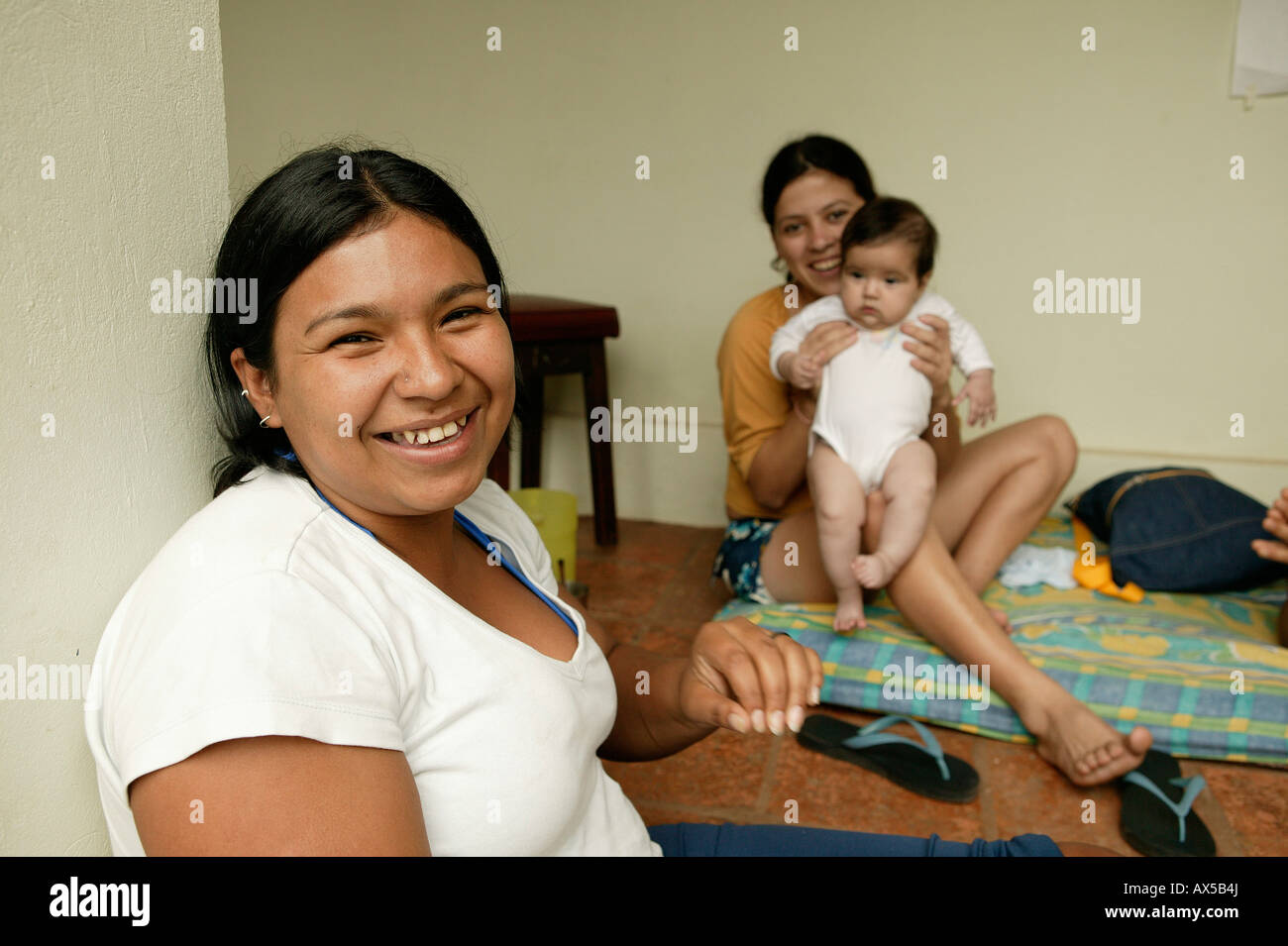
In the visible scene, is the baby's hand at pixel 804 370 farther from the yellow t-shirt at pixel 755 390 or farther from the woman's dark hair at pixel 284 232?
the woman's dark hair at pixel 284 232

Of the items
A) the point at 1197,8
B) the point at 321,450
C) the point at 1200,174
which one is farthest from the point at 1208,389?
the point at 321,450

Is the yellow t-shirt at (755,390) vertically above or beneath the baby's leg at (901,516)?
above

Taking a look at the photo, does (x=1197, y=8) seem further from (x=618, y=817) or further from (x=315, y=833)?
(x=315, y=833)

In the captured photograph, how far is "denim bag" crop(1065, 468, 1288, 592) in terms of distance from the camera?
2588 mm

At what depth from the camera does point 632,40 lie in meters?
3.47

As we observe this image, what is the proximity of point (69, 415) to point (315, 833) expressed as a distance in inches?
14.8

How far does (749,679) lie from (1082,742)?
3.90 ft

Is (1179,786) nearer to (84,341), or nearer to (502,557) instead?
(502,557)

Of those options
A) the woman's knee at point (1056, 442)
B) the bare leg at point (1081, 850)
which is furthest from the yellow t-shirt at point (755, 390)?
the bare leg at point (1081, 850)

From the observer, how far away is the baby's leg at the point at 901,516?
2098 mm

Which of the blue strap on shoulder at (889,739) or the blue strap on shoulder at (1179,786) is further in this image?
the blue strap on shoulder at (889,739)

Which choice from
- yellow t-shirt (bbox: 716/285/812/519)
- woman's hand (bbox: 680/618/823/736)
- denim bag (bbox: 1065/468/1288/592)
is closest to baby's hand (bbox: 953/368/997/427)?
yellow t-shirt (bbox: 716/285/812/519)

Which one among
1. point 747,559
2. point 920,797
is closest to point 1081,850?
point 920,797

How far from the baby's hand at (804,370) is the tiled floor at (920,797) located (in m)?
0.76
